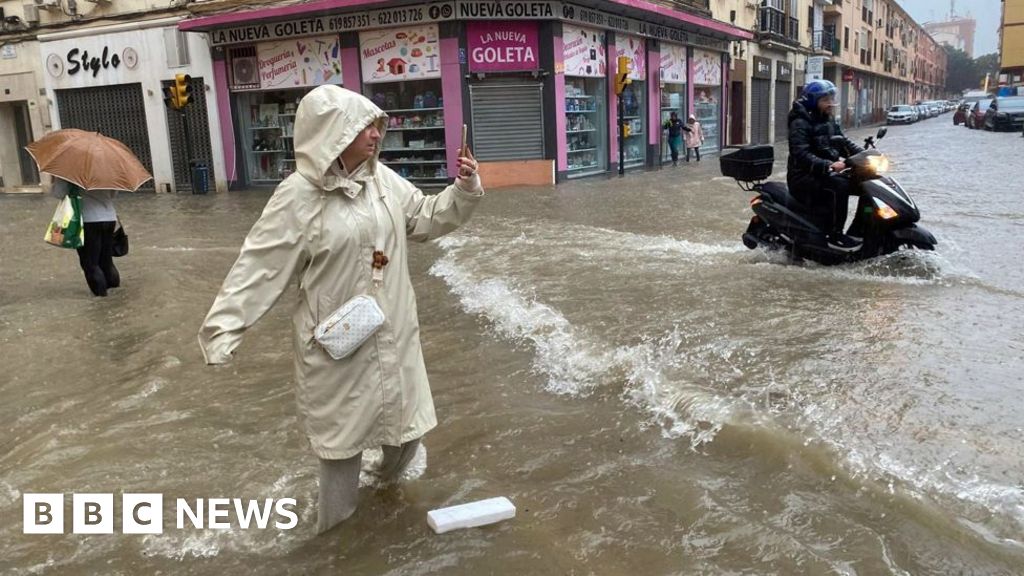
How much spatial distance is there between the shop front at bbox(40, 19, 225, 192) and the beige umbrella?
1384 centimetres

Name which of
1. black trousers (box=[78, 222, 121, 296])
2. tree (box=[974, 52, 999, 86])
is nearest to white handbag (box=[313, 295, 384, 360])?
black trousers (box=[78, 222, 121, 296])

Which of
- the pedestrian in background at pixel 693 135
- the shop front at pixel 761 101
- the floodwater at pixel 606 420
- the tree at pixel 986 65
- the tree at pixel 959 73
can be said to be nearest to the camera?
the floodwater at pixel 606 420

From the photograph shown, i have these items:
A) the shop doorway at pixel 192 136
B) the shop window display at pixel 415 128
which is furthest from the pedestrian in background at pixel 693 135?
the shop doorway at pixel 192 136

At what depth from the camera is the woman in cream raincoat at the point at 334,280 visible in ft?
9.53

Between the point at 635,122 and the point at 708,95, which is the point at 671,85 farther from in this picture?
the point at 708,95

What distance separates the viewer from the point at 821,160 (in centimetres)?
717

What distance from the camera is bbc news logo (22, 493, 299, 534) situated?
137 inches

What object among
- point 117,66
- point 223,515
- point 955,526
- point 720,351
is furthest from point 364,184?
point 117,66

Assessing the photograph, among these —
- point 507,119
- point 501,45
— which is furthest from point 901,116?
point 501,45

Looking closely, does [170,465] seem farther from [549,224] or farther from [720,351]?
[549,224]

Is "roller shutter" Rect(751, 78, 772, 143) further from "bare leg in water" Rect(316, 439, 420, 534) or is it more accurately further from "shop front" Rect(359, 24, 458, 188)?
"bare leg in water" Rect(316, 439, 420, 534)

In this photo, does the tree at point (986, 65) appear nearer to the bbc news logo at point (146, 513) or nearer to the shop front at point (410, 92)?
the shop front at point (410, 92)

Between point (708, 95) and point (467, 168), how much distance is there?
2706 centimetres

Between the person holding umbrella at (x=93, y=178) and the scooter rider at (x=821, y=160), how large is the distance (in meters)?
6.01
